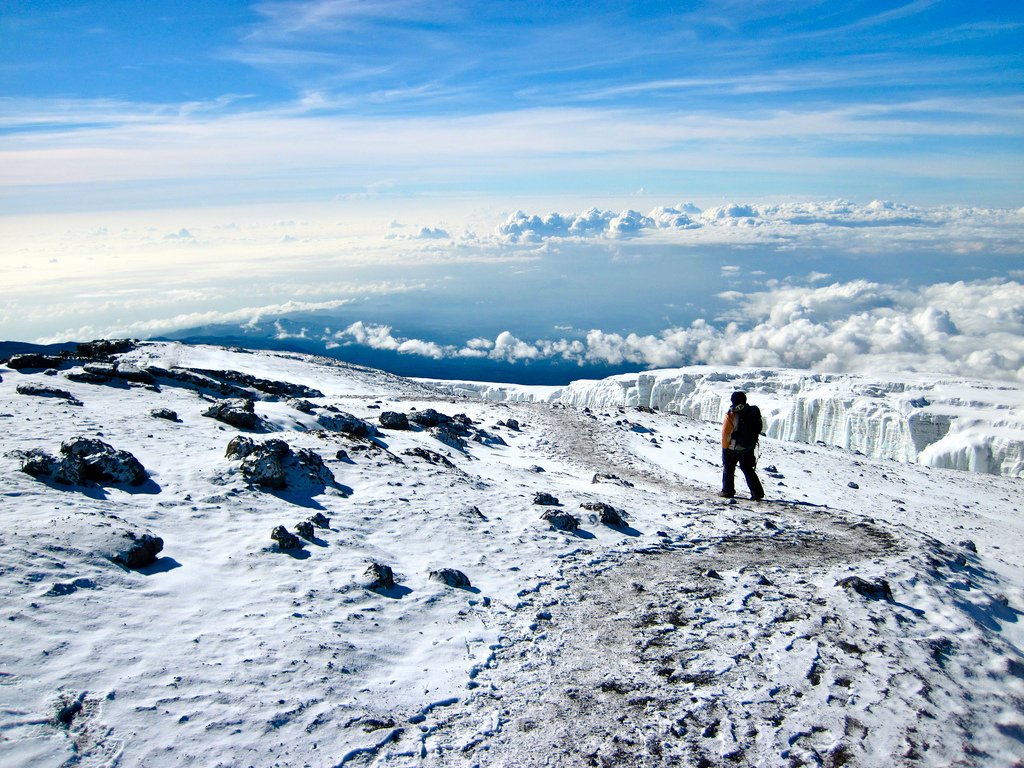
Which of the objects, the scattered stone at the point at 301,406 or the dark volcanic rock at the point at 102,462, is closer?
the dark volcanic rock at the point at 102,462

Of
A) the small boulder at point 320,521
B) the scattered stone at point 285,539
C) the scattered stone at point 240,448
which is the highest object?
the scattered stone at point 240,448

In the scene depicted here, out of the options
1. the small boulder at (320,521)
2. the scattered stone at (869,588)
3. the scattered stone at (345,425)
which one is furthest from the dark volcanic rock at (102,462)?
the scattered stone at (869,588)

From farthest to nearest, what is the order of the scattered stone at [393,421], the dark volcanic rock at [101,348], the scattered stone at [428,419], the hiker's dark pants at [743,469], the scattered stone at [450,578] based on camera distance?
the dark volcanic rock at [101,348]
the scattered stone at [428,419]
the scattered stone at [393,421]
the hiker's dark pants at [743,469]
the scattered stone at [450,578]

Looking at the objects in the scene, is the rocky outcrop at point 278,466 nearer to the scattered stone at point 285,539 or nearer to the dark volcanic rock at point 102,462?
the dark volcanic rock at point 102,462

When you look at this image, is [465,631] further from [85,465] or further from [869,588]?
[85,465]

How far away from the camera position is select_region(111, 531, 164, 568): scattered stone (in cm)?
841

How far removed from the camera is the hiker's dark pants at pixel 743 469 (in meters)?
16.8

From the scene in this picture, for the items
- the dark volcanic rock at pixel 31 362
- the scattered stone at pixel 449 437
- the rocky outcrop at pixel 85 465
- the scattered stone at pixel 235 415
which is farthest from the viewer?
the dark volcanic rock at pixel 31 362

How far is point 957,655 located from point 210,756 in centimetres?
936

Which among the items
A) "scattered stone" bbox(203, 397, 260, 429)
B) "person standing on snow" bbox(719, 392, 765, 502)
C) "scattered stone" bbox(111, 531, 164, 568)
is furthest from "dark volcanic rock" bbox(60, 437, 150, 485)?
"person standing on snow" bbox(719, 392, 765, 502)

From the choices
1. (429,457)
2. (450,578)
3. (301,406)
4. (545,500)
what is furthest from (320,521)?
(301,406)

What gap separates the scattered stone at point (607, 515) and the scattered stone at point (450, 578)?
15.7 feet

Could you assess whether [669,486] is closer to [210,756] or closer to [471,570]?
[471,570]

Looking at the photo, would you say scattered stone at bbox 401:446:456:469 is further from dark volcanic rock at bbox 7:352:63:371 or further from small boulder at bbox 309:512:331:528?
dark volcanic rock at bbox 7:352:63:371
